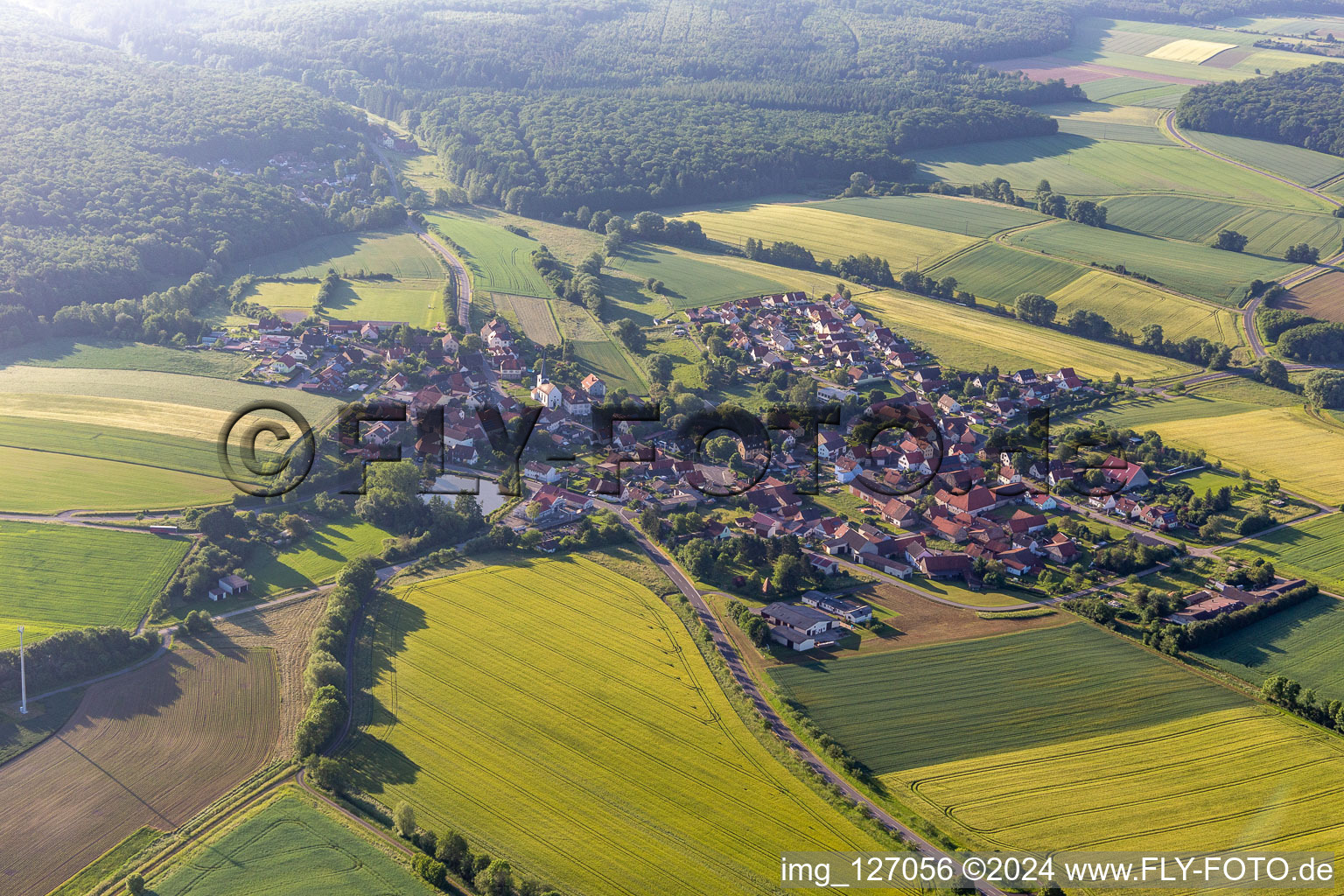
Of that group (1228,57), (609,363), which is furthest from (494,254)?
(1228,57)

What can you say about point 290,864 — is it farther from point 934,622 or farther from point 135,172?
point 135,172

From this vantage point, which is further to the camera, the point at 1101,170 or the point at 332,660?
the point at 1101,170

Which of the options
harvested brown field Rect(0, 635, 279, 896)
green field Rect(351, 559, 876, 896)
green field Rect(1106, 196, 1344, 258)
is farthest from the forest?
harvested brown field Rect(0, 635, 279, 896)

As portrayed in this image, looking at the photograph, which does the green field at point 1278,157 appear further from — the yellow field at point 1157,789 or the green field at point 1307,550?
the yellow field at point 1157,789

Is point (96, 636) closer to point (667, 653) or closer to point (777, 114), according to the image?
point (667, 653)

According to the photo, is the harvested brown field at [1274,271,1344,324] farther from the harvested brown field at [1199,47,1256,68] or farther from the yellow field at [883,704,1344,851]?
the harvested brown field at [1199,47,1256,68]
